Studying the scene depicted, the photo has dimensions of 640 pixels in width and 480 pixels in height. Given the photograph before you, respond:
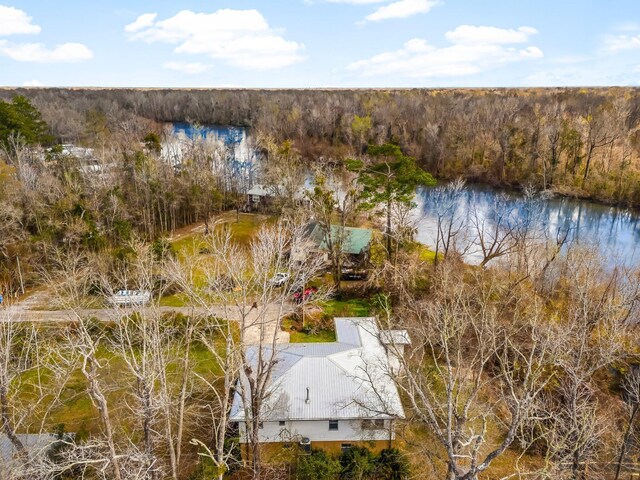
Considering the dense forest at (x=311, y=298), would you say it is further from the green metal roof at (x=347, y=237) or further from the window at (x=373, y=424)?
the window at (x=373, y=424)

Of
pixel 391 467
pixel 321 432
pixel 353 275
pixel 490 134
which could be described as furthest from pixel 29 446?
pixel 490 134

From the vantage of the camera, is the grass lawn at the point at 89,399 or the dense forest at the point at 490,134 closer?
the grass lawn at the point at 89,399

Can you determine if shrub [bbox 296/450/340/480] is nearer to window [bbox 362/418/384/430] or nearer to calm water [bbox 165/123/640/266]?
window [bbox 362/418/384/430]

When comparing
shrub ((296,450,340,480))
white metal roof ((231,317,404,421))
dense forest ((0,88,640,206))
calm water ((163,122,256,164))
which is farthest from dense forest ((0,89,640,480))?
calm water ((163,122,256,164))

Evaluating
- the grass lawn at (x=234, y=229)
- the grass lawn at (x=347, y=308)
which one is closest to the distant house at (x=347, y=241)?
the grass lawn at (x=347, y=308)

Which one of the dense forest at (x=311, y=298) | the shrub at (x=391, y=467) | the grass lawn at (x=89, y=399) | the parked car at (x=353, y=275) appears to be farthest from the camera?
the parked car at (x=353, y=275)

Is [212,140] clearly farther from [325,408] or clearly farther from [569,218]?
[325,408]
